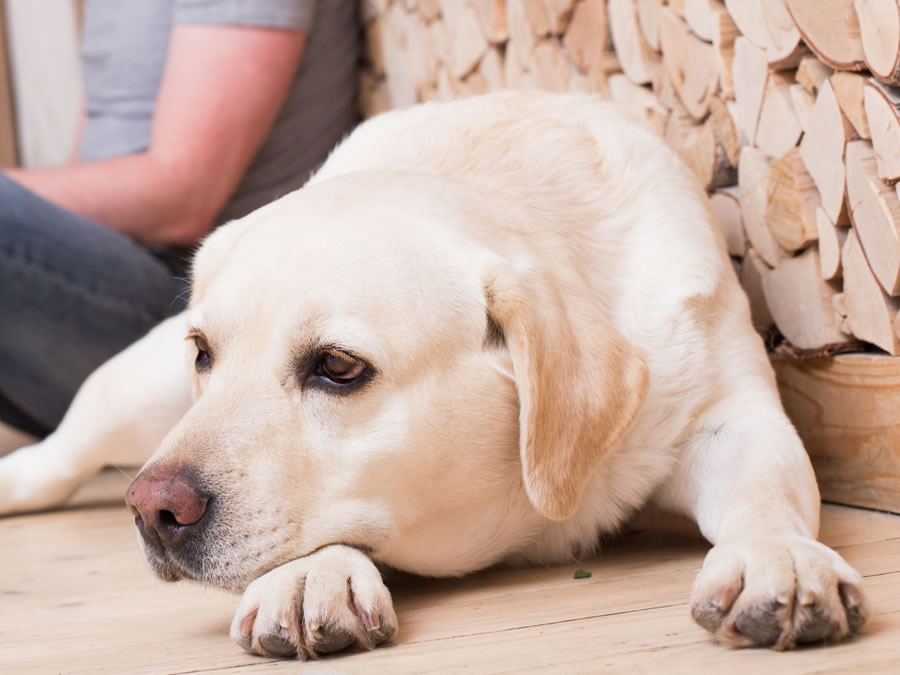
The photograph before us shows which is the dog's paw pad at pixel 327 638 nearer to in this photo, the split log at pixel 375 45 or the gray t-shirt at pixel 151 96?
the gray t-shirt at pixel 151 96

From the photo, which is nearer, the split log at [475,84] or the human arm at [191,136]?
the human arm at [191,136]

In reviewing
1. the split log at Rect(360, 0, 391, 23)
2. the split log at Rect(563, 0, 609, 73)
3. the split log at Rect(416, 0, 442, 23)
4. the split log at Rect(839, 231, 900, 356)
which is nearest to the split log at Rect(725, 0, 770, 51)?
the split log at Rect(839, 231, 900, 356)

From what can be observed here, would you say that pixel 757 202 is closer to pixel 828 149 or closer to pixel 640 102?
pixel 828 149

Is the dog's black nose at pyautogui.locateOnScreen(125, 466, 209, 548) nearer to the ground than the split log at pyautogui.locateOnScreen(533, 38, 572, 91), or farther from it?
nearer to the ground

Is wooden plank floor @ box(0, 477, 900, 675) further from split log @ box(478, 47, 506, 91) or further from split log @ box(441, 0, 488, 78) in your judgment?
split log @ box(441, 0, 488, 78)

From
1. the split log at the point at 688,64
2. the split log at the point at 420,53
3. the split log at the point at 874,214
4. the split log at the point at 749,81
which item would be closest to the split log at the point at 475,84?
the split log at the point at 420,53

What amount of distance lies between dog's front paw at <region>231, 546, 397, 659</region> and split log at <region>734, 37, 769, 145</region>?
1.38m

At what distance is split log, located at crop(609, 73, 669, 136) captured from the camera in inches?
106

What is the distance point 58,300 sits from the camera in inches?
122

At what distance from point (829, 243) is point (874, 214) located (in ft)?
0.69

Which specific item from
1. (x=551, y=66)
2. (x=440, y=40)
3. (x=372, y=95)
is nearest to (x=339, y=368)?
(x=551, y=66)

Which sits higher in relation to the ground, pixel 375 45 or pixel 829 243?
pixel 829 243

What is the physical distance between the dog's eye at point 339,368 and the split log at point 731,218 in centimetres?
122

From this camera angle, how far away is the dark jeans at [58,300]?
9.93ft
